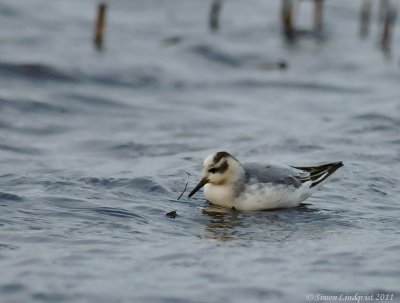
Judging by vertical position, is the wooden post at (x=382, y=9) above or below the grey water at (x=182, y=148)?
above

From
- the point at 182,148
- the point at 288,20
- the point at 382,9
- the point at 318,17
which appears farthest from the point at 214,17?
the point at 182,148

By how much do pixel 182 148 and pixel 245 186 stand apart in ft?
13.0

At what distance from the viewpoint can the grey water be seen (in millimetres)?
9656

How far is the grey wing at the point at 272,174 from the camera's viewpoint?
12.4 m

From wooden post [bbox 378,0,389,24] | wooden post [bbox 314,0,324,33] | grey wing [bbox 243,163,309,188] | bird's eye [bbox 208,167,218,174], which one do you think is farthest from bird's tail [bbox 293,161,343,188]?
wooden post [bbox 378,0,389,24]

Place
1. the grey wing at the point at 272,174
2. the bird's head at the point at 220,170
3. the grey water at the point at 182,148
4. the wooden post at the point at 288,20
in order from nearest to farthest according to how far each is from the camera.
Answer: the grey water at the point at 182,148 → the bird's head at the point at 220,170 → the grey wing at the point at 272,174 → the wooden post at the point at 288,20

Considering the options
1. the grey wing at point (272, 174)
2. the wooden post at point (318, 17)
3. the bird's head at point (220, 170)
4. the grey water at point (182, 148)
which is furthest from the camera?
the wooden post at point (318, 17)

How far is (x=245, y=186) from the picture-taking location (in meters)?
12.3

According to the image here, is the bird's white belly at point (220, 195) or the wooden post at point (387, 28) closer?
the bird's white belly at point (220, 195)

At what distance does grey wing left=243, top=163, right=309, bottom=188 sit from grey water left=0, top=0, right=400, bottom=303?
0.36 m

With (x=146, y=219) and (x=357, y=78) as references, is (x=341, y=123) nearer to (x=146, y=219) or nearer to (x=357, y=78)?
(x=357, y=78)

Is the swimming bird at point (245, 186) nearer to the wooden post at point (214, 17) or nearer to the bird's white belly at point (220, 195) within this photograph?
the bird's white belly at point (220, 195)

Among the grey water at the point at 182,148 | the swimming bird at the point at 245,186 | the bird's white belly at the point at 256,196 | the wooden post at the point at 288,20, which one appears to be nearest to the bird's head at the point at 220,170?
the swimming bird at the point at 245,186

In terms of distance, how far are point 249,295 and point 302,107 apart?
11024 mm
